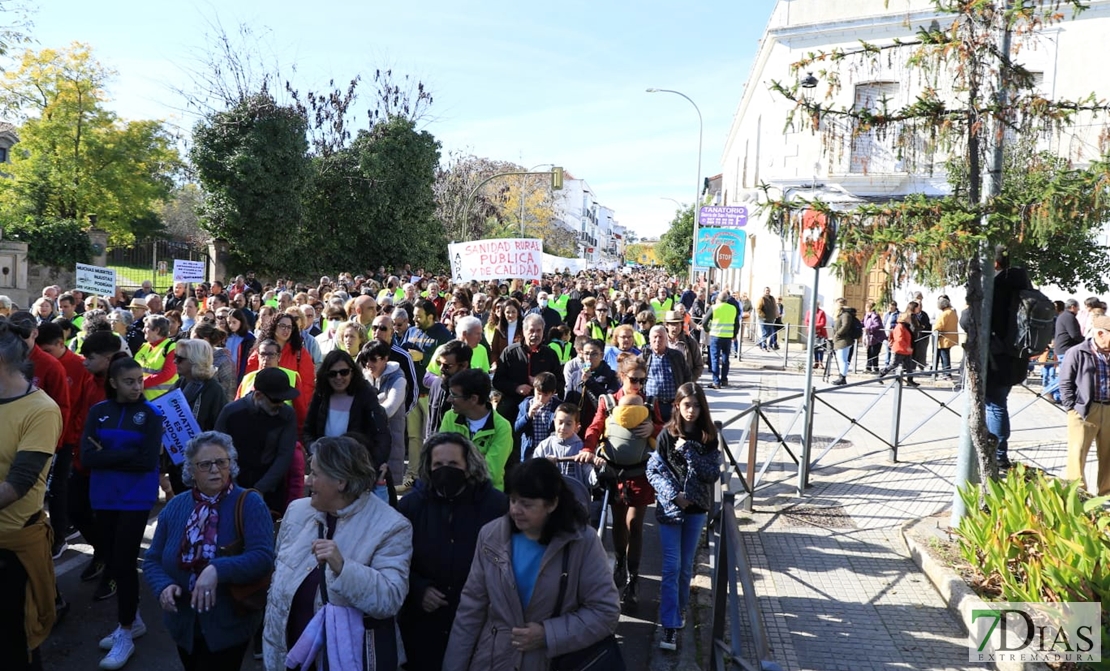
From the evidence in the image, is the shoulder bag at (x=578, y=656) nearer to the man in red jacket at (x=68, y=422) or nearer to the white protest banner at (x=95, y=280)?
the man in red jacket at (x=68, y=422)

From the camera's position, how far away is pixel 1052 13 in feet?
19.9

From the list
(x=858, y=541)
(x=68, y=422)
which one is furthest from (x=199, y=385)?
(x=858, y=541)

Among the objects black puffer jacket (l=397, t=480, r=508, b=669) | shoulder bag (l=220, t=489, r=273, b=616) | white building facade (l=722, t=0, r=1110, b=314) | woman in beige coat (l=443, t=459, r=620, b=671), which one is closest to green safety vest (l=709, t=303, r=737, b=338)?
white building facade (l=722, t=0, r=1110, b=314)

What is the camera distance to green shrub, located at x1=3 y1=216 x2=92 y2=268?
23.2m

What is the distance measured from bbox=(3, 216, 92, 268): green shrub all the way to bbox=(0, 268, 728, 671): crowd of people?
1805cm

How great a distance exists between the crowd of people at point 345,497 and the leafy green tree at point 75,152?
34.0m

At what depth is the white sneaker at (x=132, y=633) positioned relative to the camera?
475 cm

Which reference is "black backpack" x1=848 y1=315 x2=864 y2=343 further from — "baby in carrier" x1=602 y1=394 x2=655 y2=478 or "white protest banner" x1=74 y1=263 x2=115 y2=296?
"white protest banner" x1=74 y1=263 x2=115 y2=296

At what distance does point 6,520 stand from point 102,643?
140 cm

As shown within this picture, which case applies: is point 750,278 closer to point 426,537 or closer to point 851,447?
point 851,447

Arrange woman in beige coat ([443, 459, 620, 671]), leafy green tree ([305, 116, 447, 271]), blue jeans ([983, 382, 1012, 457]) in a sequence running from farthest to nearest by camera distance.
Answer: leafy green tree ([305, 116, 447, 271]), blue jeans ([983, 382, 1012, 457]), woman in beige coat ([443, 459, 620, 671])

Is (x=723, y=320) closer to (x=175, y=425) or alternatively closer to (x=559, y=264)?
(x=175, y=425)

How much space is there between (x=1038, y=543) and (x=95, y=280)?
43.0ft

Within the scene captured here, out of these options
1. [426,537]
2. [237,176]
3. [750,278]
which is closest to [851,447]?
[426,537]
